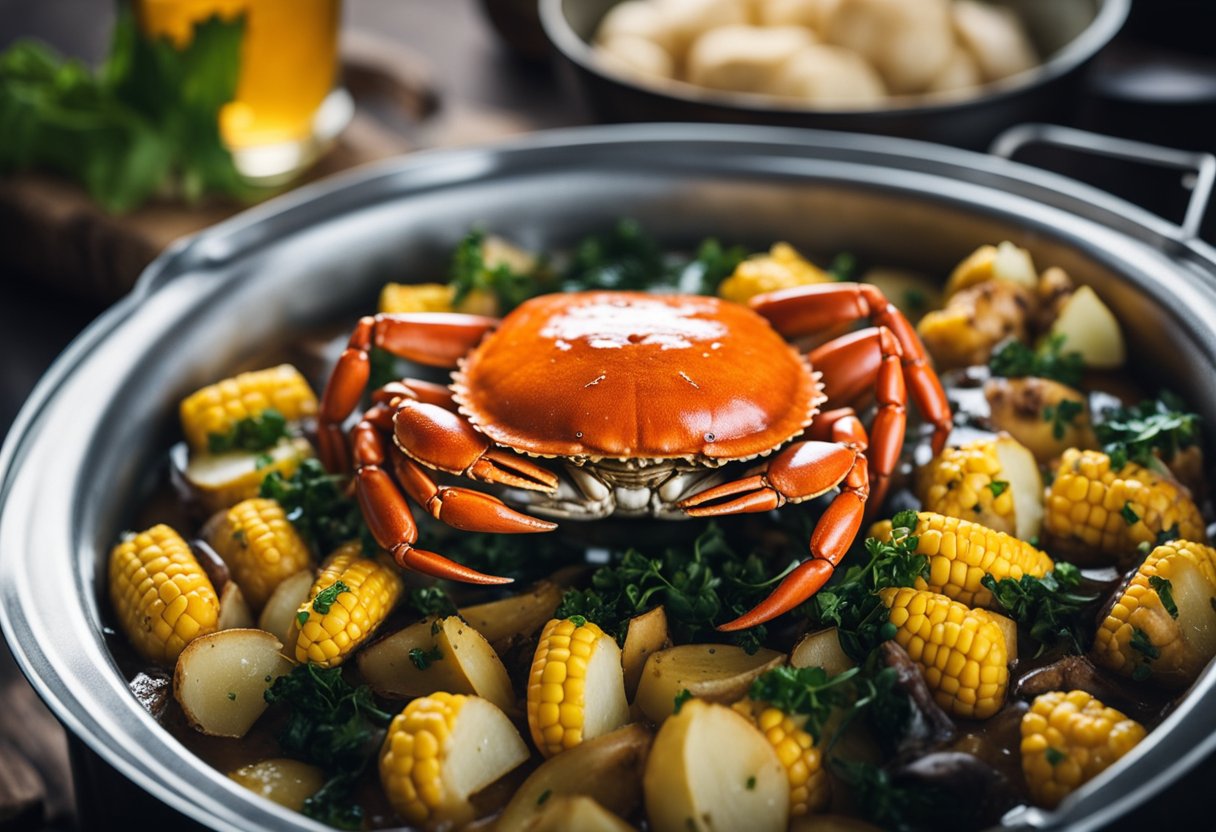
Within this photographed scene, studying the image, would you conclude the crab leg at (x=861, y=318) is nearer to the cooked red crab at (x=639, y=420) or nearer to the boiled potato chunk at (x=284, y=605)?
the cooked red crab at (x=639, y=420)

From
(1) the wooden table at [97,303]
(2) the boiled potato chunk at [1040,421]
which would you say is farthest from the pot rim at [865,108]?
(2) the boiled potato chunk at [1040,421]

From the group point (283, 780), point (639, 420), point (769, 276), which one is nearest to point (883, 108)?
point (769, 276)

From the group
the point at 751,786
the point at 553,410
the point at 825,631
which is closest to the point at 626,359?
the point at 553,410

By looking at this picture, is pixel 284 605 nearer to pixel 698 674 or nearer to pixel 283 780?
pixel 283 780

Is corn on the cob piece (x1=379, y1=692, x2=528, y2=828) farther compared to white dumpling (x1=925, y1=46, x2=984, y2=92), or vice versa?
white dumpling (x1=925, y1=46, x2=984, y2=92)

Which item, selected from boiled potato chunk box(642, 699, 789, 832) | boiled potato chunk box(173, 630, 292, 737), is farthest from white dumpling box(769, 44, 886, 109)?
boiled potato chunk box(173, 630, 292, 737)

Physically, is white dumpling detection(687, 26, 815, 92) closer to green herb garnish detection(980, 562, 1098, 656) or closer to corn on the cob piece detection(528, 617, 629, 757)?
green herb garnish detection(980, 562, 1098, 656)
